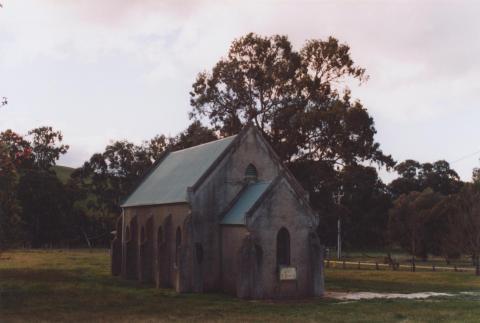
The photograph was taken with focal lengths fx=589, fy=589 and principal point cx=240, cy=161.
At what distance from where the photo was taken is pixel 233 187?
37781mm

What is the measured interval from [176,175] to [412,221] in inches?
1287

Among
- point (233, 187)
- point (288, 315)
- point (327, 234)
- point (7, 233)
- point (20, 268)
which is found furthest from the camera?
point (327, 234)

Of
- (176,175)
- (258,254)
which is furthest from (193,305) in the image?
(176,175)

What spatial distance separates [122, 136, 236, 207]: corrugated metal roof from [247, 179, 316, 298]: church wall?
18.9ft

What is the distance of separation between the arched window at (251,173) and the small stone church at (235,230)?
7 centimetres

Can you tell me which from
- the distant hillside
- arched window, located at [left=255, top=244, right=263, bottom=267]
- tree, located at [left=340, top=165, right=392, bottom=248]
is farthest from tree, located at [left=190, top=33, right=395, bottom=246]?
the distant hillside

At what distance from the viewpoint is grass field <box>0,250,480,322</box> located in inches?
979

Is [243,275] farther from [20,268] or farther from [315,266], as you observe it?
[20,268]

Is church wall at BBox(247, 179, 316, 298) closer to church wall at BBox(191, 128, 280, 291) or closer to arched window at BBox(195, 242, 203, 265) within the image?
Result: church wall at BBox(191, 128, 280, 291)

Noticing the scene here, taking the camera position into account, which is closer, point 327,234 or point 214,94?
point 214,94

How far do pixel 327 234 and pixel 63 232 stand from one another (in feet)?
150

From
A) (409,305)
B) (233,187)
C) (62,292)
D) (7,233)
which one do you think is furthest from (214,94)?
(409,305)

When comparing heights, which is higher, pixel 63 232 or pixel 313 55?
pixel 313 55

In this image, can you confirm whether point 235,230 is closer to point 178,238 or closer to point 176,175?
point 178,238
